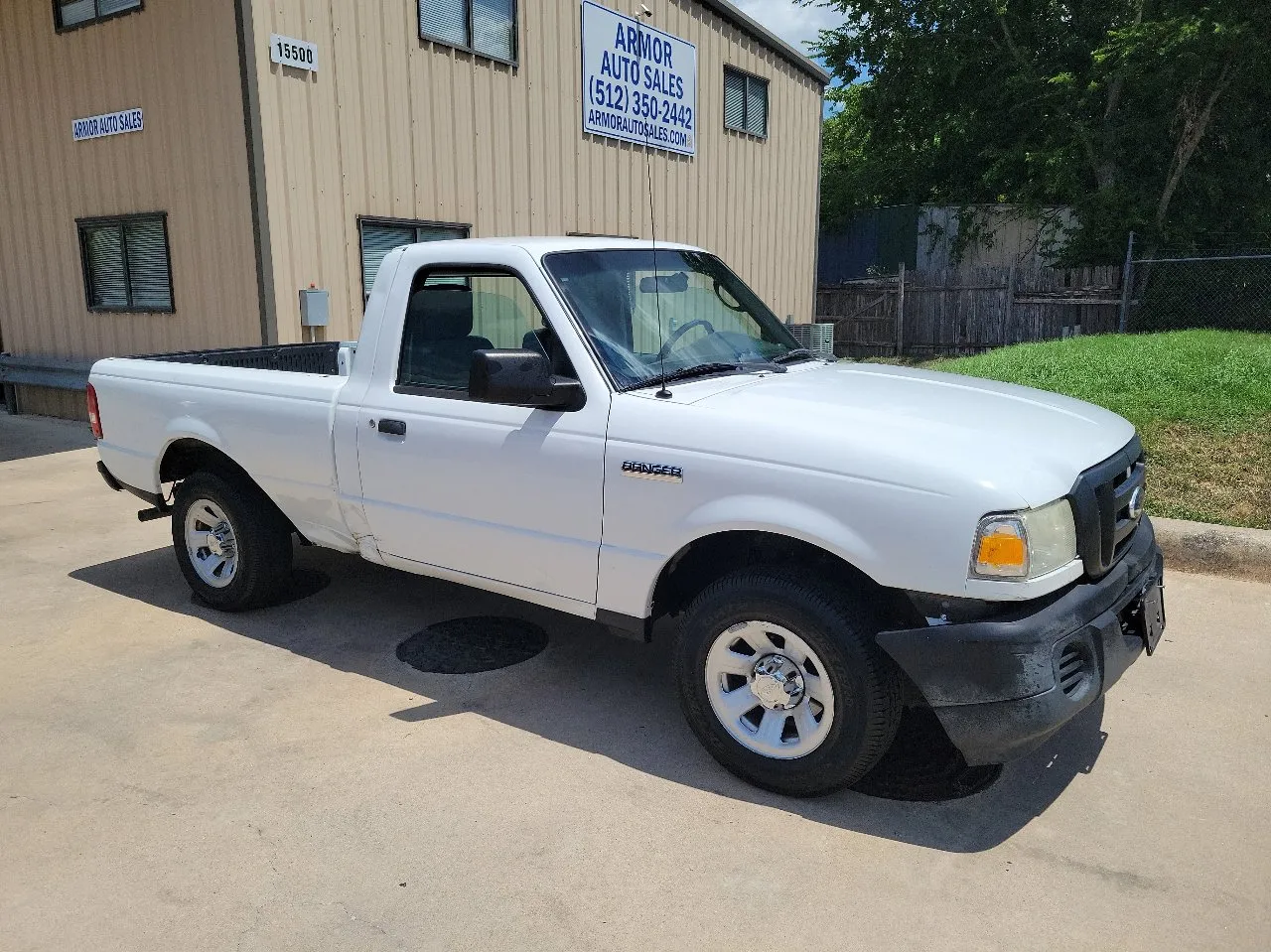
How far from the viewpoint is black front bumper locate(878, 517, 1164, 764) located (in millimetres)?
3002

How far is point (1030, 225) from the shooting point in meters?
24.0

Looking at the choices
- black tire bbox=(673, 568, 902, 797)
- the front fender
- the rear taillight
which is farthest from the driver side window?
the rear taillight

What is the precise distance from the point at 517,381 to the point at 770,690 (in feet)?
4.64

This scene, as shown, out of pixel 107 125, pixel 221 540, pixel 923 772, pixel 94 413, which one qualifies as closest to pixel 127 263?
pixel 107 125

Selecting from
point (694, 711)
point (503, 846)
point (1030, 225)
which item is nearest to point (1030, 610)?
point (694, 711)

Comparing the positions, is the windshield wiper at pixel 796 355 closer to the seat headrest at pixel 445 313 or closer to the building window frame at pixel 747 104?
the seat headrest at pixel 445 313

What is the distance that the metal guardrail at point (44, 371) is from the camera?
444 inches

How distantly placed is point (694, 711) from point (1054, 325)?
17.6 metres

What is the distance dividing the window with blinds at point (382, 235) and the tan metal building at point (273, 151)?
0.02 m

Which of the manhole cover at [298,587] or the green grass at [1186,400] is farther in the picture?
the green grass at [1186,400]

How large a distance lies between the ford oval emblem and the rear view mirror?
1.98 metres

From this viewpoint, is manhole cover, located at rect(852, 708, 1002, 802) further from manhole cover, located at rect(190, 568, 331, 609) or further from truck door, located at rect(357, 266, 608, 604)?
manhole cover, located at rect(190, 568, 331, 609)

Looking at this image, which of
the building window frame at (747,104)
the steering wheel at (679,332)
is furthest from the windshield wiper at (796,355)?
the building window frame at (747,104)

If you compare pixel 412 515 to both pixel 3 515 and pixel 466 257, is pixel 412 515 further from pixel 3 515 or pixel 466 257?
pixel 3 515
